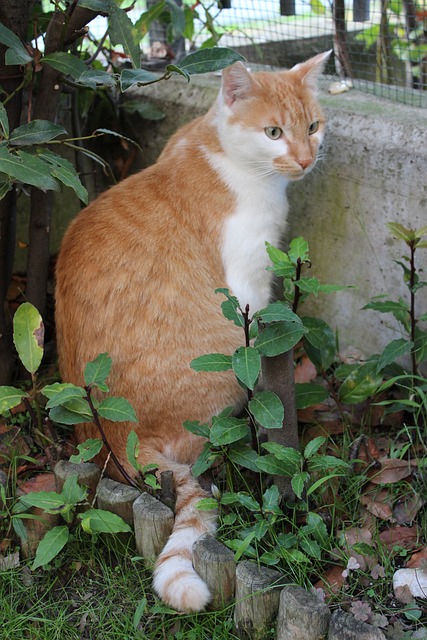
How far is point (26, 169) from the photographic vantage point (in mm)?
2301

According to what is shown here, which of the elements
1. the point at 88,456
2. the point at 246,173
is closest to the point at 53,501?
the point at 88,456

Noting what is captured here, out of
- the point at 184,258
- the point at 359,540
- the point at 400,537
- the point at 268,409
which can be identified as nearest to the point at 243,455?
the point at 268,409

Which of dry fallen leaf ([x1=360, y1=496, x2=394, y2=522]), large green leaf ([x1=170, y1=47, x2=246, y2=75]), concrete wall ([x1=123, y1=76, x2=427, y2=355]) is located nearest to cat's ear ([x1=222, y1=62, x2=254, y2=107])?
large green leaf ([x1=170, y1=47, x2=246, y2=75])

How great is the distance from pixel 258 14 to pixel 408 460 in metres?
2.51

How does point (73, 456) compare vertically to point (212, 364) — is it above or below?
below

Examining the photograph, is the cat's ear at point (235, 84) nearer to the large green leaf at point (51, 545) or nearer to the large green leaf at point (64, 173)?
the large green leaf at point (64, 173)

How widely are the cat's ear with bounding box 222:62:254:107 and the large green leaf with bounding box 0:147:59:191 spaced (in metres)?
0.88

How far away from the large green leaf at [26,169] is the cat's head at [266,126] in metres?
0.88

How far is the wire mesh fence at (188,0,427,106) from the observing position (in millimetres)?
3664

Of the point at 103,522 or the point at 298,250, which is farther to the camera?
the point at 298,250

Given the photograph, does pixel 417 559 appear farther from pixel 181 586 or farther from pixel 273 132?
pixel 273 132

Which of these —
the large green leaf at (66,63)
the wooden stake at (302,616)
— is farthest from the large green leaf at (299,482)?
the large green leaf at (66,63)

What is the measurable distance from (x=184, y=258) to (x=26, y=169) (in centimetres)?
76

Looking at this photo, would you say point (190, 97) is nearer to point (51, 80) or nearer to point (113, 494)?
point (51, 80)
